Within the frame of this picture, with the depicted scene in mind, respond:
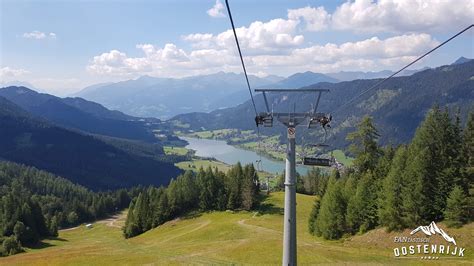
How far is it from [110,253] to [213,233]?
2229 centimetres

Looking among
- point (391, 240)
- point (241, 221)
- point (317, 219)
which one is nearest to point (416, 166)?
point (391, 240)

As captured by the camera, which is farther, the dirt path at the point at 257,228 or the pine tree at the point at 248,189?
the pine tree at the point at 248,189

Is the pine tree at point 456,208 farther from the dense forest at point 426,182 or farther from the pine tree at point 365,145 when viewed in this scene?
the pine tree at point 365,145

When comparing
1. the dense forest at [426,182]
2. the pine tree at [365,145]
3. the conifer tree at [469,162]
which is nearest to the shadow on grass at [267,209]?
the pine tree at [365,145]

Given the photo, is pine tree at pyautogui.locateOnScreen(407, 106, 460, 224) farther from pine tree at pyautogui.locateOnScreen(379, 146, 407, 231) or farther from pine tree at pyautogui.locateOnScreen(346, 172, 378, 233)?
pine tree at pyautogui.locateOnScreen(346, 172, 378, 233)

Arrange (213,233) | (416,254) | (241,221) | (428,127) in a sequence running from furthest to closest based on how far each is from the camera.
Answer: (241,221) → (213,233) → (428,127) → (416,254)

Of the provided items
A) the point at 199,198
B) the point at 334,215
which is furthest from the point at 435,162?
the point at 199,198

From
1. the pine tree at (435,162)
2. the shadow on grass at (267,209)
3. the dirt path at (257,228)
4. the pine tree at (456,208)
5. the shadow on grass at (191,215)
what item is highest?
the pine tree at (435,162)

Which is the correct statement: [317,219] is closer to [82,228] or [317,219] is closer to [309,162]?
[309,162]

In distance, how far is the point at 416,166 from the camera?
2111 inches

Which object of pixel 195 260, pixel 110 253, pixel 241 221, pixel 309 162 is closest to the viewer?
pixel 309 162
